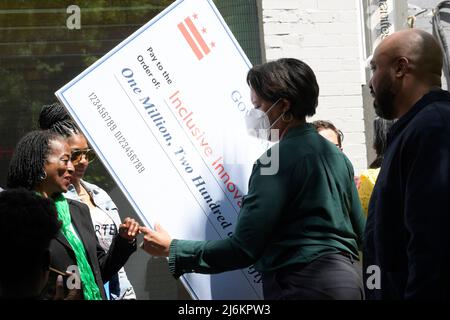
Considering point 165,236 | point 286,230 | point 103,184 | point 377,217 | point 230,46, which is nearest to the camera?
point 377,217

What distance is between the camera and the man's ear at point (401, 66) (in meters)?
3.62

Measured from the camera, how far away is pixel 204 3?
4.45 metres

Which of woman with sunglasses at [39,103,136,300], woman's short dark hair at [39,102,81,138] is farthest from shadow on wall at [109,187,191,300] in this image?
woman's short dark hair at [39,102,81,138]

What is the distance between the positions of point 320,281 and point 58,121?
198 cm

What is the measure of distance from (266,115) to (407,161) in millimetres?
881

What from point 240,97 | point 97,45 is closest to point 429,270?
point 240,97

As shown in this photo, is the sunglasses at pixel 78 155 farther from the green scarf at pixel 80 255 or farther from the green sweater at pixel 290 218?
the green sweater at pixel 290 218

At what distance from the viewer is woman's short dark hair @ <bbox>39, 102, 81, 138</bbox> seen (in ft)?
16.9

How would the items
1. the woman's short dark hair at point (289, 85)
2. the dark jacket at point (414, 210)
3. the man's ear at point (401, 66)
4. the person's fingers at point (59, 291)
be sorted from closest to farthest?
1. the dark jacket at point (414, 210)
2. the person's fingers at point (59, 291)
3. the man's ear at point (401, 66)
4. the woman's short dark hair at point (289, 85)

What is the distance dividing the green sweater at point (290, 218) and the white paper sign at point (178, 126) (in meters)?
0.33

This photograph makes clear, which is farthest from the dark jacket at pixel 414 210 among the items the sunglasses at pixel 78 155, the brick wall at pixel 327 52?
the brick wall at pixel 327 52

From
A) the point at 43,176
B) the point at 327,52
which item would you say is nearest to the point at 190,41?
the point at 43,176

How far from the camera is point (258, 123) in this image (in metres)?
4.20

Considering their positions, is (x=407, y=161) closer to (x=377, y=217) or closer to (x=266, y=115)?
(x=377, y=217)
